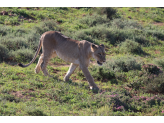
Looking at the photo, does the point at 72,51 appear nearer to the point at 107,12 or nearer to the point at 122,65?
the point at 122,65

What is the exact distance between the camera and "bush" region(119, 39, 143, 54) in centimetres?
1316

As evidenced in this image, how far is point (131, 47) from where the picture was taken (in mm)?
13141

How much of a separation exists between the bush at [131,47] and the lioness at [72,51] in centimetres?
517

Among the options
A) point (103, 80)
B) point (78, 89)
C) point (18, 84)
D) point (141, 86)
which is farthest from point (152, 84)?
point (18, 84)

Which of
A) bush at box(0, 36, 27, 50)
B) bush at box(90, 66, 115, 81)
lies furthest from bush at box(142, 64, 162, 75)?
bush at box(0, 36, 27, 50)

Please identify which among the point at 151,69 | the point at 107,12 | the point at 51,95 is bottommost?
the point at 51,95

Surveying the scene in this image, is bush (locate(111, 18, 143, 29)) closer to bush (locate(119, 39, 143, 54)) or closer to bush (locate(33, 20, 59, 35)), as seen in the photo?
bush (locate(119, 39, 143, 54))

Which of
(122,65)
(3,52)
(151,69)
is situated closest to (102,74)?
(122,65)

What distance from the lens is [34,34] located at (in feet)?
43.0

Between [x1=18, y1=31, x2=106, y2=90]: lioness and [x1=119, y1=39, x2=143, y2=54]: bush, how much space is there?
5173 millimetres

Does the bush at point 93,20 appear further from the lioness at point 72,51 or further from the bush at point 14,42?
the lioness at point 72,51

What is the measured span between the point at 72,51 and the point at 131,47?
220 inches

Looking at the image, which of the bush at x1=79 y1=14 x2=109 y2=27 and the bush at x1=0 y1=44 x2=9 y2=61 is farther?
the bush at x1=79 y1=14 x2=109 y2=27
